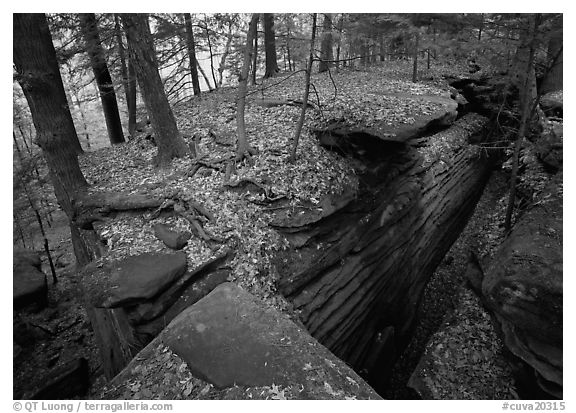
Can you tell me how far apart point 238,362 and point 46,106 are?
220 inches

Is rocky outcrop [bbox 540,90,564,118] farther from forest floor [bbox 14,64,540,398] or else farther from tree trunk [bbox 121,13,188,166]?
tree trunk [bbox 121,13,188,166]

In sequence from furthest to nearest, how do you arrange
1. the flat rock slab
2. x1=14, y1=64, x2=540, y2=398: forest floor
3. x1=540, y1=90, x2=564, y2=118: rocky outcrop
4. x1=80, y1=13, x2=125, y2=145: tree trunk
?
1. x1=80, y1=13, x2=125, y2=145: tree trunk
2. x1=540, y1=90, x2=564, y2=118: rocky outcrop
3. x1=14, y1=64, x2=540, y2=398: forest floor
4. the flat rock slab

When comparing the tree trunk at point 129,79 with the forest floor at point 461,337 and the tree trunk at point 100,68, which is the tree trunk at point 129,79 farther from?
the forest floor at point 461,337

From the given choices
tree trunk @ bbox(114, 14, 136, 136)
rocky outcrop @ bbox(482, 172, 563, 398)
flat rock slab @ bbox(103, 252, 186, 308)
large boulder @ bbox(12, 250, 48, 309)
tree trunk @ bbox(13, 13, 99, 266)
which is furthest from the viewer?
tree trunk @ bbox(114, 14, 136, 136)

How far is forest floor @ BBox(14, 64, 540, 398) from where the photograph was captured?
543 centimetres

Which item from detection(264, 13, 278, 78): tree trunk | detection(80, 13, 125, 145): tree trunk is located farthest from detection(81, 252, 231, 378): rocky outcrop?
detection(264, 13, 278, 78): tree trunk

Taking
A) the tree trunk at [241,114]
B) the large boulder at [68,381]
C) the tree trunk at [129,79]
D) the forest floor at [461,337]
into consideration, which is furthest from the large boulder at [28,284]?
the forest floor at [461,337]

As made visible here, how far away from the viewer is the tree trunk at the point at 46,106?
518 cm

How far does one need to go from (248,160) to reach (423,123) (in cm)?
427

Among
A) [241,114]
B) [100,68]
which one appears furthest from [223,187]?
[100,68]

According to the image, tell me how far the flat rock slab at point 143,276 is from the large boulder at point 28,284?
19.2 feet

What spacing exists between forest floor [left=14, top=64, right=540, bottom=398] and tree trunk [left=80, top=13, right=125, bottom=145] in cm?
281

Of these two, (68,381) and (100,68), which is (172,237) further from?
(100,68)
